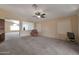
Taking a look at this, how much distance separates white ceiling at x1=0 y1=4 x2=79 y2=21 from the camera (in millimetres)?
2191

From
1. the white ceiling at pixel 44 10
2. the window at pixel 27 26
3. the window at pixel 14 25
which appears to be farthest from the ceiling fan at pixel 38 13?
the window at pixel 14 25

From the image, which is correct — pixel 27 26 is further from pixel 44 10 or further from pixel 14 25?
pixel 44 10

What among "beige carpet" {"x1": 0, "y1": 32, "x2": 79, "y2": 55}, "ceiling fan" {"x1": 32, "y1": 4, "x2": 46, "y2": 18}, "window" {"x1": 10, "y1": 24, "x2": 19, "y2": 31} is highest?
"ceiling fan" {"x1": 32, "y1": 4, "x2": 46, "y2": 18}

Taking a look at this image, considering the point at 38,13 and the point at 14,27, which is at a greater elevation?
the point at 38,13

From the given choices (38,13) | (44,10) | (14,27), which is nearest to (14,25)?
(14,27)

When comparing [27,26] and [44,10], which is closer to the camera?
[44,10]

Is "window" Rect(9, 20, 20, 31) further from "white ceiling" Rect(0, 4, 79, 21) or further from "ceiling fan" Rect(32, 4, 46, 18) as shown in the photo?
"ceiling fan" Rect(32, 4, 46, 18)

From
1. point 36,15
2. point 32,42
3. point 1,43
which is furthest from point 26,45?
point 36,15

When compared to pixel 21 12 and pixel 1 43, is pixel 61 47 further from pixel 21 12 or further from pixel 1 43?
pixel 1 43

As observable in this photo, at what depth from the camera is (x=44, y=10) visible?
7.36ft

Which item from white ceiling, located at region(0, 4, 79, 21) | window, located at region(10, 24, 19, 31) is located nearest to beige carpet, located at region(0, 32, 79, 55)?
window, located at region(10, 24, 19, 31)

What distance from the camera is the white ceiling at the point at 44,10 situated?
219 centimetres
